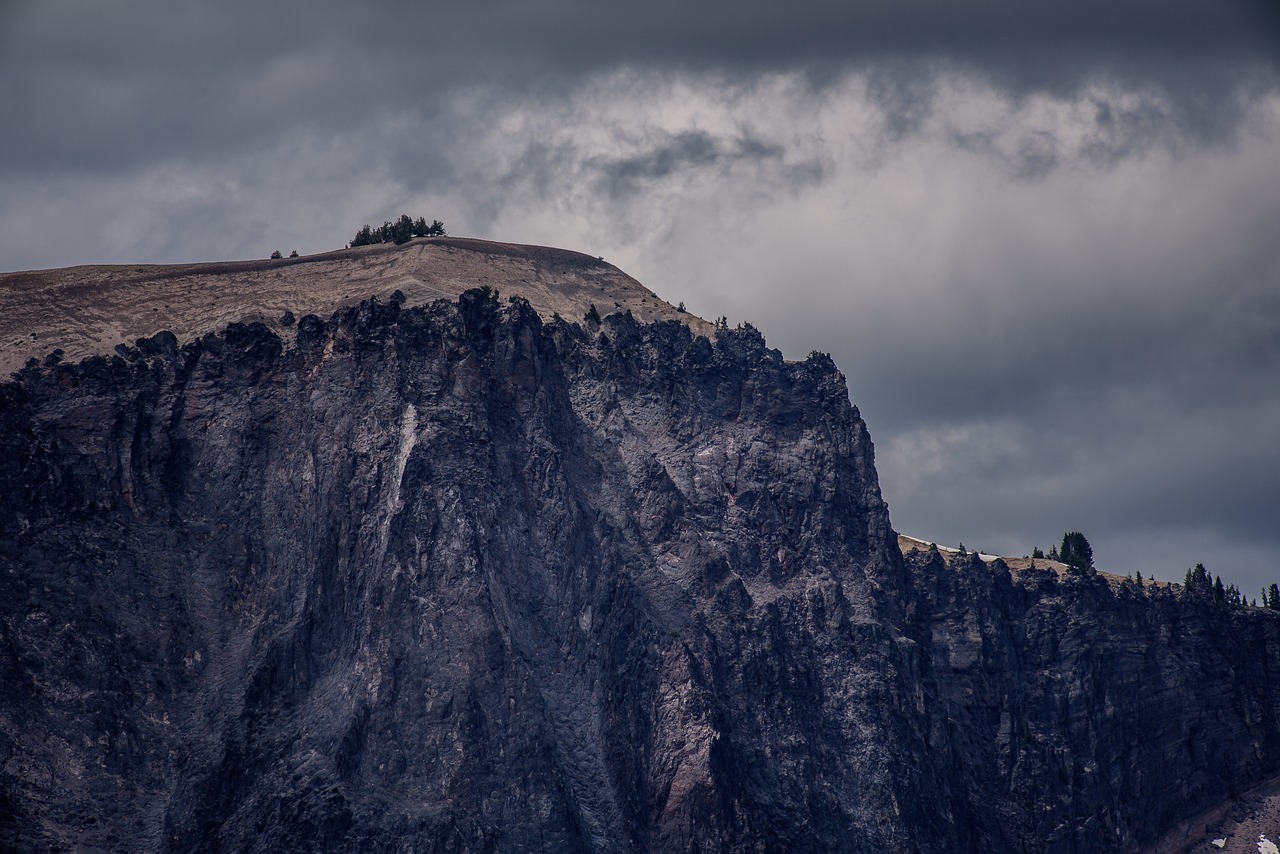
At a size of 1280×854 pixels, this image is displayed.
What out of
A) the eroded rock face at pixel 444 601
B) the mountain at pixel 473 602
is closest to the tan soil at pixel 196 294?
the mountain at pixel 473 602

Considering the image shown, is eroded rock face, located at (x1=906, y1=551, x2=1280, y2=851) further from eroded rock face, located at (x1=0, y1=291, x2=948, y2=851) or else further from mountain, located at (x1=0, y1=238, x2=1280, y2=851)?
eroded rock face, located at (x1=0, y1=291, x2=948, y2=851)

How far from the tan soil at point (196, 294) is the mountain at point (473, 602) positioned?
19.5 inches

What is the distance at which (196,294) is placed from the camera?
7426 inches

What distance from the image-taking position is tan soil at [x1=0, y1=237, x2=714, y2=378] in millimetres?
178750

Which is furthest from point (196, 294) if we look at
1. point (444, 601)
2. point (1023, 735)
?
point (1023, 735)

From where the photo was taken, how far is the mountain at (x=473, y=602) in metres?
151

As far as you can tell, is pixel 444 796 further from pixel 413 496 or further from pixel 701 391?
pixel 701 391

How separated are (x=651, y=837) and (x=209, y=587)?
43.7 m

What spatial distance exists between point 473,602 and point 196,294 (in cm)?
5016

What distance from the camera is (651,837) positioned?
15675cm

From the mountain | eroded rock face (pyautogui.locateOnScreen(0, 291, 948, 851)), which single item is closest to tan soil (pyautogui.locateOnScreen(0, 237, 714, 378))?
the mountain

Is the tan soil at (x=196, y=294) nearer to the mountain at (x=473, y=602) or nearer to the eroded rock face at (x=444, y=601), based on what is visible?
the mountain at (x=473, y=602)

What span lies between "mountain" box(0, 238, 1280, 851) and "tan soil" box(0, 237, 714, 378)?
0.49 metres

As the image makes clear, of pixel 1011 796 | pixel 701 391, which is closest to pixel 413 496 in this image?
pixel 701 391
